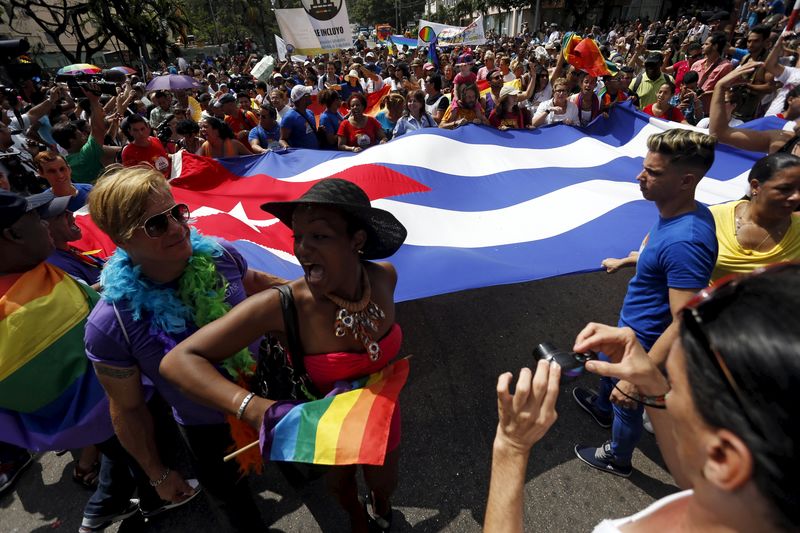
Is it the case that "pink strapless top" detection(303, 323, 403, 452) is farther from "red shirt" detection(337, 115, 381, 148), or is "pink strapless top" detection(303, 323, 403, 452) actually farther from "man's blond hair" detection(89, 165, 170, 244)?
"red shirt" detection(337, 115, 381, 148)

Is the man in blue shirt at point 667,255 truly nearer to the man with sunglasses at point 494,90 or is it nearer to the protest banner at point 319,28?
the man with sunglasses at point 494,90

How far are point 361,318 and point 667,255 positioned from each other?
4.59ft

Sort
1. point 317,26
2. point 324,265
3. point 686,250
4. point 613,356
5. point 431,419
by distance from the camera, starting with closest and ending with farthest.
Result: 1. point 613,356
2. point 324,265
3. point 686,250
4. point 431,419
5. point 317,26

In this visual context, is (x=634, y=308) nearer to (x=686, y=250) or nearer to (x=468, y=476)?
(x=686, y=250)

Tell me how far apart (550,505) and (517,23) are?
4567cm

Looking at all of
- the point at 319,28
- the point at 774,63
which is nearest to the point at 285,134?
the point at 774,63

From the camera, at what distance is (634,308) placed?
2090mm

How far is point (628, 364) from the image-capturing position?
110 cm

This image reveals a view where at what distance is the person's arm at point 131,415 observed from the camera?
1.40m

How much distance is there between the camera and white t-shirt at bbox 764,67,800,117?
4.38 meters

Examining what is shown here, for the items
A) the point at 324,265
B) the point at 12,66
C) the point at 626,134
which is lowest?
the point at 626,134

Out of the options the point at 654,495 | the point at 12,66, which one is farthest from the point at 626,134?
the point at 12,66

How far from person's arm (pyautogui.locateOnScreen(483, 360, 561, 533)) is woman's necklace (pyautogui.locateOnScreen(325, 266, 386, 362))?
644 mm

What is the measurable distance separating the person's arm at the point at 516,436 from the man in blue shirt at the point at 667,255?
84 centimetres
